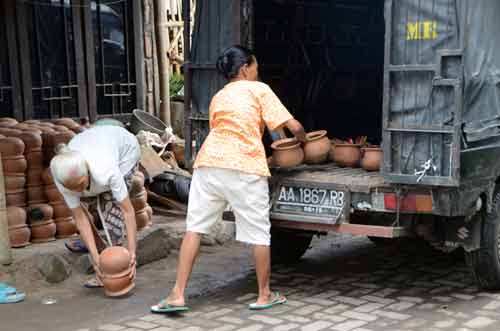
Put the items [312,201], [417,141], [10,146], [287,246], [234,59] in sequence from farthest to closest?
[10,146] → [287,246] → [312,201] → [234,59] → [417,141]

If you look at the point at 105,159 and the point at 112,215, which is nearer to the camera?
the point at 105,159

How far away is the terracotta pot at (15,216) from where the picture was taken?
669 cm

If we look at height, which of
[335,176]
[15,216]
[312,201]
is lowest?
[15,216]

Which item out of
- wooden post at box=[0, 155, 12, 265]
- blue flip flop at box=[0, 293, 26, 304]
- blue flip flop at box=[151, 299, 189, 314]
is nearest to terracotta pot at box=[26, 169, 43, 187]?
wooden post at box=[0, 155, 12, 265]

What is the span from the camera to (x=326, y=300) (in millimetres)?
5285

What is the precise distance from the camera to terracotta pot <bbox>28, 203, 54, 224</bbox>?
6926 mm

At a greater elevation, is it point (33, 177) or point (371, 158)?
point (371, 158)

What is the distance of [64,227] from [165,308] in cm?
254

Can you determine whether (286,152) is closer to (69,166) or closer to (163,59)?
(69,166)

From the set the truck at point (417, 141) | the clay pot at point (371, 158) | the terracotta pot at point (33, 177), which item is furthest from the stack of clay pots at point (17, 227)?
the clay pot at point (371, 158)

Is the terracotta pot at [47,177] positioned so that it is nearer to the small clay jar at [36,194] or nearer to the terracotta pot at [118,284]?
the small clay jar at [36,194]

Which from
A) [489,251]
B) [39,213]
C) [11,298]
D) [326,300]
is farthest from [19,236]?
[489,251]

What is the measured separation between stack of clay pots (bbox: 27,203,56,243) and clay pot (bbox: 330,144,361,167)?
2.89 metres

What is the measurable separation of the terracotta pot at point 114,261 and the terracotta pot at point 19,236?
173 centimetres
